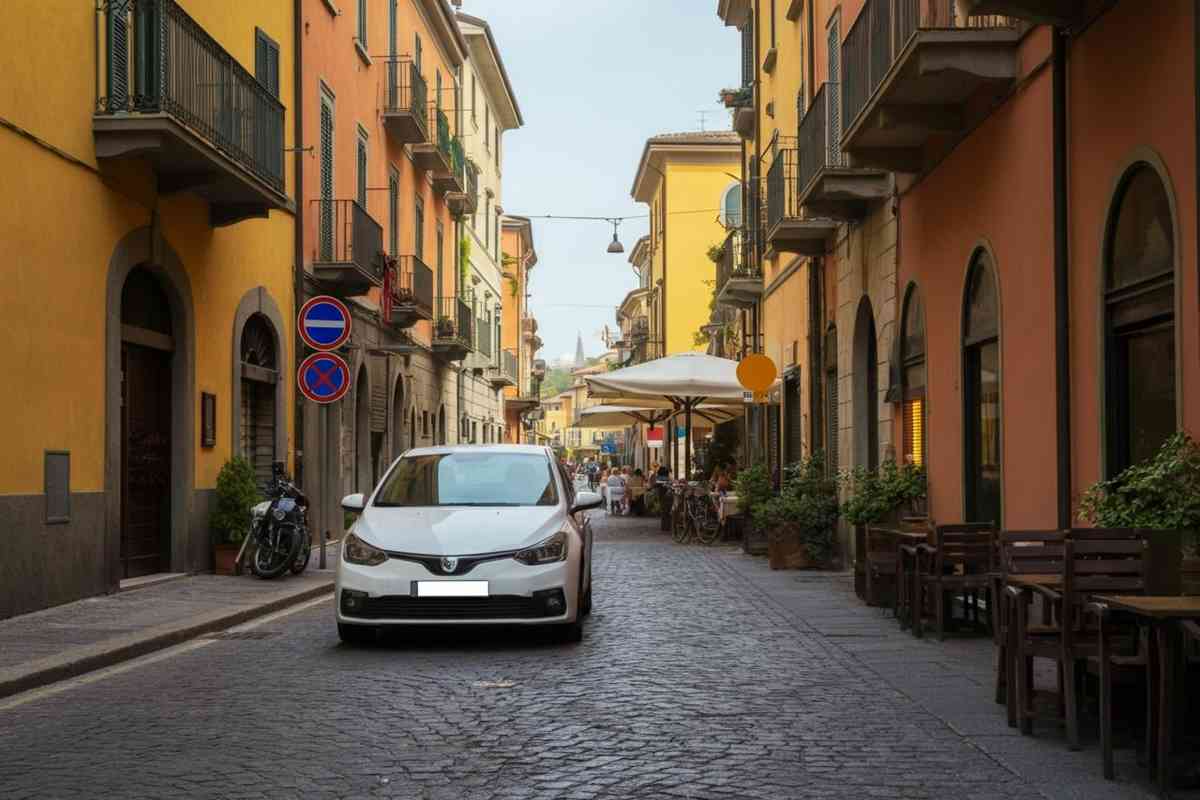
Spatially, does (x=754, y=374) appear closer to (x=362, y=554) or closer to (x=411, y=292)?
(x=411, y=292)

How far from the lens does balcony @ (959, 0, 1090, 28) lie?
998cm

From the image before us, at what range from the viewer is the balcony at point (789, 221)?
20.6m

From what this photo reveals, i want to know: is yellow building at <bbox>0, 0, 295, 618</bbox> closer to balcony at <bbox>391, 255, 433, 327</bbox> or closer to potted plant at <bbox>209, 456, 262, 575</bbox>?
potted plant at <bbox>209, 456, 262, 575</bbox>

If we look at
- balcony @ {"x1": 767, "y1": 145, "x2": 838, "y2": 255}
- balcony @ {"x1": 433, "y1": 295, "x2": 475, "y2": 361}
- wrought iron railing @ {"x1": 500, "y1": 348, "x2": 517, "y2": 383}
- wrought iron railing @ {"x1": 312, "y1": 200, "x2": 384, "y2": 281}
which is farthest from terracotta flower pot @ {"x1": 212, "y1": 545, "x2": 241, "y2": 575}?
wrought iron railing @ {"x1": 500, "y1": 348, "x2": 517, "y2": 383}

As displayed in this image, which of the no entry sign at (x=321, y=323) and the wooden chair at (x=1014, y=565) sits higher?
the no entry sign at (x=321, y=323)

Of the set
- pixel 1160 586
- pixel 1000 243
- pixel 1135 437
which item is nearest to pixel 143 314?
pixel 1000 243

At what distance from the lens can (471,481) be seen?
11.8 meters

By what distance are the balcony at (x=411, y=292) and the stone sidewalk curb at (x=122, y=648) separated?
47.6ft

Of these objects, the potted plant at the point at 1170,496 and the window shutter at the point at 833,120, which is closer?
the potted plant at the point at 1170,496

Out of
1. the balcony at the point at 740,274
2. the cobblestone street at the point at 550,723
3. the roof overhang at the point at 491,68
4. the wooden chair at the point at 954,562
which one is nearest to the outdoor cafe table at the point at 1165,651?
the cobblestone street at the point at 550,723

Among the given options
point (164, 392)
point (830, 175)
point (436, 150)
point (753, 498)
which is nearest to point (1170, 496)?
point (830, 175)

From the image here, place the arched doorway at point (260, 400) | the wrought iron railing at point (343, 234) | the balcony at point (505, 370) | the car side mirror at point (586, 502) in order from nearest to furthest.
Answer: the car side mirror at point (586, 502) < the arched doorway at point (260, 400) < the wrought iron railing at point (343, 234) < the balcony at point (505, 370)

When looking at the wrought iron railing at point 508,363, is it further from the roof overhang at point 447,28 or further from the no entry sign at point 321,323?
the no entry sign at point 321,323

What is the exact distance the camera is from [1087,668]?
22.5 feet
